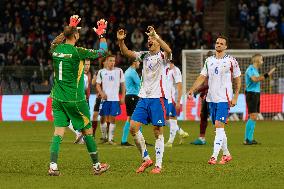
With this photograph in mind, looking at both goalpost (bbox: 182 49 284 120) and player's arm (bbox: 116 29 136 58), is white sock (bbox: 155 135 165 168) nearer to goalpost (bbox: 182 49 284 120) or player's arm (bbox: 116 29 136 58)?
player's arm (bbox: 116 29 136 58)

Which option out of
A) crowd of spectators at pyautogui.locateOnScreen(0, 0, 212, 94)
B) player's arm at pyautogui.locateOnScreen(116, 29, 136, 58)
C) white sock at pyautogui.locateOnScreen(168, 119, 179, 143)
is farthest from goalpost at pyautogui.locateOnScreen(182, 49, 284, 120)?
player's arm at pyautogui.locateOnScreen(116, 29, 136, 58)

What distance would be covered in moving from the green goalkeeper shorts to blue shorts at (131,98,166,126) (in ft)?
3.31

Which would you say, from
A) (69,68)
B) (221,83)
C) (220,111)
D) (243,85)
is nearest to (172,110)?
(221,83)

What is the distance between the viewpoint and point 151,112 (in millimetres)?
14953

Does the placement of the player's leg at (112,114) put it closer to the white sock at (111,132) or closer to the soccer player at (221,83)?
the white sock at (111,132)

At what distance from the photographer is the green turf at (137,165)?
1305 cm

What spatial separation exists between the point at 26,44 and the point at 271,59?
33.7ft

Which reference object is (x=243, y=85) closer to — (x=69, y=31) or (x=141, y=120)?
(x=141, y=120)

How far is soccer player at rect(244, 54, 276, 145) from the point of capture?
70.9 ft

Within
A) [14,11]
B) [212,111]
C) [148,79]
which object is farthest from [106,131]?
[14,11]

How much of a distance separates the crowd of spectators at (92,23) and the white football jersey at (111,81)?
13259mm

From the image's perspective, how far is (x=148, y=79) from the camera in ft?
49.4

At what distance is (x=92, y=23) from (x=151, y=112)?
24.6m

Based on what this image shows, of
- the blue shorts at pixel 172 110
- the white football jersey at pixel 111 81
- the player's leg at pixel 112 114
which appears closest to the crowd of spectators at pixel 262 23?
the white football jersey at pixel 111 81
